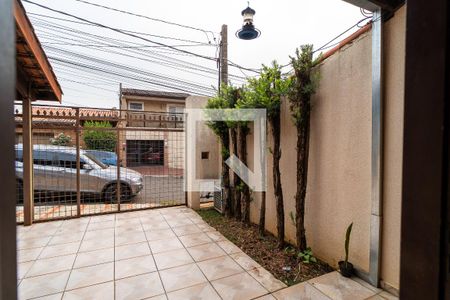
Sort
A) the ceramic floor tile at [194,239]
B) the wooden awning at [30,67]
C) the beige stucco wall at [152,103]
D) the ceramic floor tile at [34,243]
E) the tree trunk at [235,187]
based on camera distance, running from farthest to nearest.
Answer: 1. the beige stucco wall at [152,103]
2. the tree trunk at [235,187]
3. the ceramic floor tile at [194,239]
4. the ceramic floor tile at [34,243]
5. the wooden awning at [30,67]

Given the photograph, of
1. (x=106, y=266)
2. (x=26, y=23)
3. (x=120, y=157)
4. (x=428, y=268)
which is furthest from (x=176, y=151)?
(x=428, y=268)

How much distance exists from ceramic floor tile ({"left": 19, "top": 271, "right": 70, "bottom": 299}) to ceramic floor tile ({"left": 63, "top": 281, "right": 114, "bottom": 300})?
0.17 metres

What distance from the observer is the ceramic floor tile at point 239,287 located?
87.8 inches

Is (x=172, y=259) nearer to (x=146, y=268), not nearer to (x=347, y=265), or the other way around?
(x=146, y=268)

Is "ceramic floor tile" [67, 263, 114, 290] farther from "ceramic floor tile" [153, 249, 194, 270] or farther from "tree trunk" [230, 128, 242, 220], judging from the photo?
"tree trunk" [230, 128, 242, 220]

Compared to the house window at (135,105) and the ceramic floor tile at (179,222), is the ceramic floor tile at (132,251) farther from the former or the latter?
the house window at (135,105)

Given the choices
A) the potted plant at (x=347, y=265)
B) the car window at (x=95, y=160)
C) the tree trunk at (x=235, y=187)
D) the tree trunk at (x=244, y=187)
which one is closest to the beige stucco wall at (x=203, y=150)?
the tree trunk at (x=235, y=187)

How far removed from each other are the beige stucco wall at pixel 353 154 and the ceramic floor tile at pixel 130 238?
257 cm

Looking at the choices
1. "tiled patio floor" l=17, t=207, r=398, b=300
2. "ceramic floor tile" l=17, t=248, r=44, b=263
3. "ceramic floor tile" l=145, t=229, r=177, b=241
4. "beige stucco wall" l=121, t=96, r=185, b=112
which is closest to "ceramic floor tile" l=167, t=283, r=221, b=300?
"tiled patio floor" l=17, t=207, r=398, b=300

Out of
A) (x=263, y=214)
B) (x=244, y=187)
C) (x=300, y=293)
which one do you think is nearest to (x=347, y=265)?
(x=300, y=293)

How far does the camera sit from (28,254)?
3098 mm

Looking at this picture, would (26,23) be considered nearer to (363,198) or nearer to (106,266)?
(106,266)

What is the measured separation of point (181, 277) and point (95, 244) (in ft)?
5.60

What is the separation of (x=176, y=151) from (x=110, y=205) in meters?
2.00
